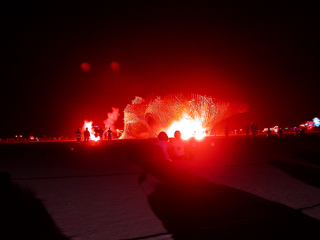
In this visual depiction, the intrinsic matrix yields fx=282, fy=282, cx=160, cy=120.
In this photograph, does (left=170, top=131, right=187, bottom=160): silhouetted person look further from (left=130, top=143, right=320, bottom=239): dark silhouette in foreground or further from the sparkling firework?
the sparkling firework

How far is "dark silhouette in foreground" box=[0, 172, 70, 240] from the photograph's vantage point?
3.65m

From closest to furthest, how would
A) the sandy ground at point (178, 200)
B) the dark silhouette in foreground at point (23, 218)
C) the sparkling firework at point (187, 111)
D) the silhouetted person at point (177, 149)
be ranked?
1. the dark silhouette in foreground at point (23, 218)
2. the sandy ground at point (178, 200)
3. the silhouetted person at point (177, 149)
4. the sparkling firework at point (187, 111)

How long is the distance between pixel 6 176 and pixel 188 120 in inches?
1294

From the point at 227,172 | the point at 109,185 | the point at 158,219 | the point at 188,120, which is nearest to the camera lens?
the point at 158,219

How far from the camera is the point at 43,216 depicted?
14.6 feet

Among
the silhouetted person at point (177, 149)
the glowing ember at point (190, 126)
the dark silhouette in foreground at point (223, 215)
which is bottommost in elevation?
the dark silhouette in foreground at point (223, 215)

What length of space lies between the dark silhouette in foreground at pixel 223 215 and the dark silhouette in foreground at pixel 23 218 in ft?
5.39

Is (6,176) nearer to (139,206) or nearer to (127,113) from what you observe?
(139,206)

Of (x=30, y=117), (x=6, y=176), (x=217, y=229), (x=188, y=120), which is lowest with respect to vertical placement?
(x=217, y=229)

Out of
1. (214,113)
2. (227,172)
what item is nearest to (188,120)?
(214,113)

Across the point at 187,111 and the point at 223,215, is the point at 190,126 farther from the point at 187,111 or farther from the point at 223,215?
the point at 223,215

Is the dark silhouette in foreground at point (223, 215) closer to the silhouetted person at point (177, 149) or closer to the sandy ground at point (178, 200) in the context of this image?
the sandy ground at point (178, 200)

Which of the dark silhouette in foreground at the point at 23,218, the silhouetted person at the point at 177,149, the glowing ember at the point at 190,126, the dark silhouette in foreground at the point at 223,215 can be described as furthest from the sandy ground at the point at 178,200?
the glowing ember at the point at 190,126

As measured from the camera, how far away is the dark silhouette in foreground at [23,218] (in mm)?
3654
